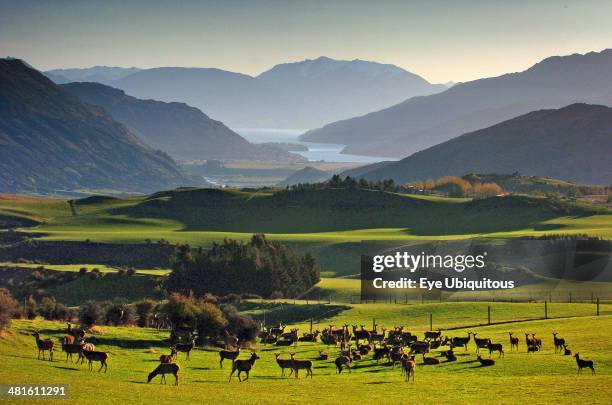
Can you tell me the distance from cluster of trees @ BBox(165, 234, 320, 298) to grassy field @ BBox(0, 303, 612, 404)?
169 ft

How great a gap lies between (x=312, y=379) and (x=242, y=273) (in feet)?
220

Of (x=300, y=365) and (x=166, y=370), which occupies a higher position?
(x=166, y=370)

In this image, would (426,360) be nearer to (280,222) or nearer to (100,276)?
(100,276)

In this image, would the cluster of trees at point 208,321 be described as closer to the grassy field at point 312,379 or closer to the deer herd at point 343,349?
the deer herd at point 343,349

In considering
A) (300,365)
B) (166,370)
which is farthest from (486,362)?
(166,370)

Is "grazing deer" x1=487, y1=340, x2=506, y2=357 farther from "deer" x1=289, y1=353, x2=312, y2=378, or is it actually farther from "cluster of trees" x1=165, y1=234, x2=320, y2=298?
"cluster of trees" x1=165, y1=234, x2=320, y2=298

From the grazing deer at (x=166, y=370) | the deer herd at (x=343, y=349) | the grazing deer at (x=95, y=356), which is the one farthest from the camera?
the deer herd at (x=343, y=349)

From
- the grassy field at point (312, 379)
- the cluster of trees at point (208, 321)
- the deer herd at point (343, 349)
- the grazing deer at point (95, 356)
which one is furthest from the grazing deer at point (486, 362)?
the grazing deer at point (95, 356)

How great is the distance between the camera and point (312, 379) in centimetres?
4009

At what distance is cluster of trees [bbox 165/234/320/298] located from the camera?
104 m

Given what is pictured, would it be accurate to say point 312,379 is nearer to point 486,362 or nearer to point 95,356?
point 486,362

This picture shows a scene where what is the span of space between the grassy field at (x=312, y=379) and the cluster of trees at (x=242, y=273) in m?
51.4

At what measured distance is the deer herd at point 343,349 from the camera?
130 feet

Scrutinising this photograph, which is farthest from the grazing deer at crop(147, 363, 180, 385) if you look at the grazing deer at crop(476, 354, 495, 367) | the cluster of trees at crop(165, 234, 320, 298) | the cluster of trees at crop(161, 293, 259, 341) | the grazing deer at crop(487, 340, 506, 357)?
the cluster of trees at crop(165, 234, 320, 298)
